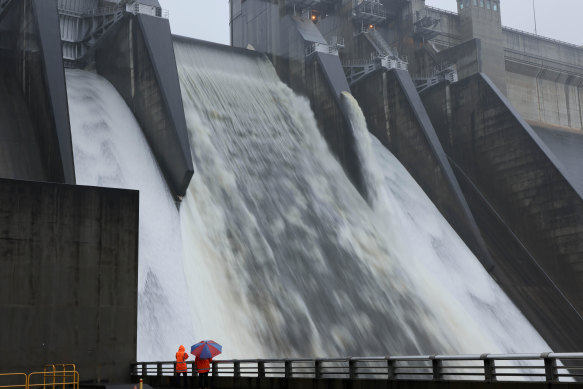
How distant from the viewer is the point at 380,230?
3406 centimetres

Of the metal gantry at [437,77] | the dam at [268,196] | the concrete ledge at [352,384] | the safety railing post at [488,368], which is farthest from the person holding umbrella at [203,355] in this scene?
the metal gantry at [437,77]

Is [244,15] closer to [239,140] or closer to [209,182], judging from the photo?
[239,140]

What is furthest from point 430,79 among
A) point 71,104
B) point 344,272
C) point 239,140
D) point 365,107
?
point 71,104

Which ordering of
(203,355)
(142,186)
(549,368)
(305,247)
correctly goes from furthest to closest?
(305,247)
(142,186)
(203,355)
(549,368)

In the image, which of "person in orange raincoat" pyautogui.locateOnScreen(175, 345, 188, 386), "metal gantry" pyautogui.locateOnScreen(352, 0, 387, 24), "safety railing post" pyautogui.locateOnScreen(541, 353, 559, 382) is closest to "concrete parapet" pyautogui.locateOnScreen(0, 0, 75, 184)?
"person in orange raincoat" pyautogui.locateOnScreen(175, 345, 188, 386)

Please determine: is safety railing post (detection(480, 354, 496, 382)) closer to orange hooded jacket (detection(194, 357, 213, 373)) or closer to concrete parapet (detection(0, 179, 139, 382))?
orange hooded jacket (detection(194, 357, 213, 373))

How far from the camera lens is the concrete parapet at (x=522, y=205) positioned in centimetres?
3522

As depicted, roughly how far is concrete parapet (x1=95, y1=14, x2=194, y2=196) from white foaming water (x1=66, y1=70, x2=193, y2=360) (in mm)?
445

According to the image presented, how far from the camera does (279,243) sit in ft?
97.6

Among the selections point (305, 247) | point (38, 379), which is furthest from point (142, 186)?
point (38, 379)

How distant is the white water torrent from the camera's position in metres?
24.6

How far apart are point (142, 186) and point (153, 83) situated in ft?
16.9

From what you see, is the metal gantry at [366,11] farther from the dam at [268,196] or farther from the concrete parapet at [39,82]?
the concrete parapet at [39,82]

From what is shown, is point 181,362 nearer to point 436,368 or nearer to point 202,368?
point 202,368
